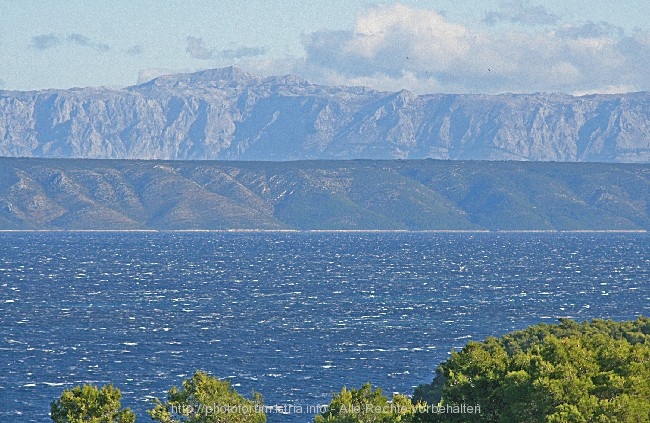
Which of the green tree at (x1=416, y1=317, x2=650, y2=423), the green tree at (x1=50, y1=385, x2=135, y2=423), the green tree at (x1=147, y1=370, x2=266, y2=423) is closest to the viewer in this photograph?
the green tree at (x1=416, y1=317, x2=650, y2=423)

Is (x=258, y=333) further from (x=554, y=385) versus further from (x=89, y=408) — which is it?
(x=554, y=385)

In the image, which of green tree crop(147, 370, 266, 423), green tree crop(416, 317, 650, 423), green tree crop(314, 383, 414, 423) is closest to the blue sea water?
green tree crop(147, 370, 266, 423)

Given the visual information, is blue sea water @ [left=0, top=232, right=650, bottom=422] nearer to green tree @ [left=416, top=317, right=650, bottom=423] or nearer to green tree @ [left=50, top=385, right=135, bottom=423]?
green tree @ [left=50, top=385, right=135, bottom=423]

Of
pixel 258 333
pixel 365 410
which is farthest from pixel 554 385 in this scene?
pixel 258 333

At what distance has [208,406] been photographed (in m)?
51.0

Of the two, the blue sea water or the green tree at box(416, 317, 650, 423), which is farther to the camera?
the blue sea water

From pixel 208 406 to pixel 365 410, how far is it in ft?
23.2

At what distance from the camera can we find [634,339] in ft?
275

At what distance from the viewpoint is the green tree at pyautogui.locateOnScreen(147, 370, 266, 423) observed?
50.6m

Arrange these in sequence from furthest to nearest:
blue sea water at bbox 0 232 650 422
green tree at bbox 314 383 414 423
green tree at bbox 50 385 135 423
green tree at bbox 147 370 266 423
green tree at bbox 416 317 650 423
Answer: blue sea water at bbox 0 232 650 422, green tree at bbox 147 370 266 423, green tree at bbox 50 385 135 423, green tree at bbox 314 383 414 423, green tree at bbox 416 317 650 423

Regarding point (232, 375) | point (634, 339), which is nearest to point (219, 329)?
point (232, 375)

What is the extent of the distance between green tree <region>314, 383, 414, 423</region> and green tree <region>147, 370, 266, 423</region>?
3.67 meters

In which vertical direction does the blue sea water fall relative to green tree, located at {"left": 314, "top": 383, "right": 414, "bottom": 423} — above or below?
above

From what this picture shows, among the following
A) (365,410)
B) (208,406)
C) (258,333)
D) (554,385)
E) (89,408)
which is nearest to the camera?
(554,385)
